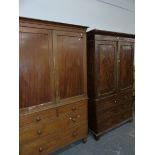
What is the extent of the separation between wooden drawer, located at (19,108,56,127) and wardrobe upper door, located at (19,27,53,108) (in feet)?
0.40

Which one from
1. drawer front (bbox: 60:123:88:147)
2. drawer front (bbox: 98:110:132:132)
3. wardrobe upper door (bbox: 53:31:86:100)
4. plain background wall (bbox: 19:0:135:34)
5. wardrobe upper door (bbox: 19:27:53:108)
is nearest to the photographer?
wardrobe upper door (bbox: 19:27:53:108)

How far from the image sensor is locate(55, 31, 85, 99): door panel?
2.21 meters

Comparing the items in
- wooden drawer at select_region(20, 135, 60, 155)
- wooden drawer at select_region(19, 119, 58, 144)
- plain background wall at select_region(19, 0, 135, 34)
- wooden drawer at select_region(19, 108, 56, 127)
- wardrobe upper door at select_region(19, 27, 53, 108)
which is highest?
plain background wall at select_region(19, 0, 135, 34)

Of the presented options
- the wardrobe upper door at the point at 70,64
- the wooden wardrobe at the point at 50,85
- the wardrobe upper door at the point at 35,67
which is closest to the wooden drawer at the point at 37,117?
the wooden wardrobe at the point at 50,85

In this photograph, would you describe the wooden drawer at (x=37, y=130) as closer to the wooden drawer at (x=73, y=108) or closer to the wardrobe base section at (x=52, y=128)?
the wardrobe base section at (x=52, y=128)

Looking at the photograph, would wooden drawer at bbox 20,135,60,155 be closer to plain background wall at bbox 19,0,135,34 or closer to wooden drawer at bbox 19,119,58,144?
wooden drawer at bbox 19,119,58,144

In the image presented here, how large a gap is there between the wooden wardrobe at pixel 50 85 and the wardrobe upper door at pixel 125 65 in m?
0.91

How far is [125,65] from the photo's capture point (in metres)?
3.21

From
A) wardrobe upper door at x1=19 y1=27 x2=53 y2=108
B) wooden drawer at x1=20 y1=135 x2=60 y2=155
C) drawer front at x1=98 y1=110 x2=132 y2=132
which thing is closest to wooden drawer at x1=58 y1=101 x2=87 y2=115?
wardrobe upper door at x1=19 y1=27 x2=53 y2=108

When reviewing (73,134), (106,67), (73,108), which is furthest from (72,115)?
(106,67)

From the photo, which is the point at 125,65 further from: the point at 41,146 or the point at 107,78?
the point at 41,146

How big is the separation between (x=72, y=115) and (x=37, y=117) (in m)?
0.56

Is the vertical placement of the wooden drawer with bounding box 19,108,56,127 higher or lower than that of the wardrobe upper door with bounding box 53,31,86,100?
lower
